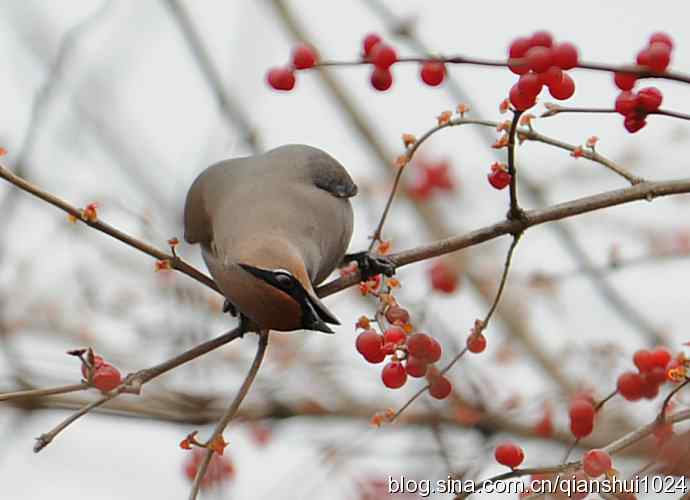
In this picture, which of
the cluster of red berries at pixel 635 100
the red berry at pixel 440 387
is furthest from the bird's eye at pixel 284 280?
the cluster of red berries at pixel 635 100

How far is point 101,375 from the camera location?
2545 mm

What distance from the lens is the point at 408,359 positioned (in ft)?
9.23

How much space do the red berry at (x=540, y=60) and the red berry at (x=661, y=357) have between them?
0.96 metres

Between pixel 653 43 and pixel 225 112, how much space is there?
9.95ft

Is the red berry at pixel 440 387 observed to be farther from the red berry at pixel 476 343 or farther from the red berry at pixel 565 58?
the red berry at pixel 565 58

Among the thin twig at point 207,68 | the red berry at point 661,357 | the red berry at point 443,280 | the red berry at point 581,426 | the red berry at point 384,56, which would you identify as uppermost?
the thin twig at point 207,68

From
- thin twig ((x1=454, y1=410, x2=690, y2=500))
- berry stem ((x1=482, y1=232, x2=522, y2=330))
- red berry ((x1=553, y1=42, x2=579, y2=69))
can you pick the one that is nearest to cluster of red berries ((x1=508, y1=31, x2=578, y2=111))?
red berry ((x1=553, y1=42, x2=579, y2=69))

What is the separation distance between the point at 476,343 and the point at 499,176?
419 millimetres

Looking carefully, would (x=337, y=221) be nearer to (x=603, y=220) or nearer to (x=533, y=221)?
(x=533, y=221)

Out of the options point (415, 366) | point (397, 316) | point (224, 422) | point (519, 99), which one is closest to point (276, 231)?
point (397, 316)

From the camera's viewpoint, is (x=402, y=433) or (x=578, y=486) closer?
(x=578, y=486)

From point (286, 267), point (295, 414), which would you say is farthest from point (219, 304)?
point (286, 267)

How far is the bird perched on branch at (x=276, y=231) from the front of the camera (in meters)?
2.79

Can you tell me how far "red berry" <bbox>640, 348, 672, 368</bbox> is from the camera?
3.07m
